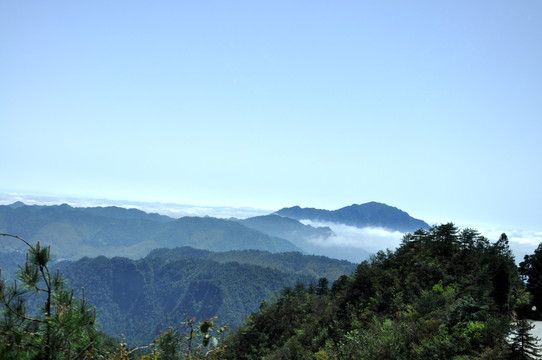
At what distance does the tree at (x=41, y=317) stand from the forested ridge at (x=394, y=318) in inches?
0.7

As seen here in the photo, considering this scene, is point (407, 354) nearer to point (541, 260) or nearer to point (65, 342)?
point (65, 342)

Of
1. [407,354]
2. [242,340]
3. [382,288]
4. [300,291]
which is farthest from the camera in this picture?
[300,291]

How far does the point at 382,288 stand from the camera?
1553 inches

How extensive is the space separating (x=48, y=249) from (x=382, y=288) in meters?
39.7

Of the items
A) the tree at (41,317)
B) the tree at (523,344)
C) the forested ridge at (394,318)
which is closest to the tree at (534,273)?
the forested ridge at (394,318)

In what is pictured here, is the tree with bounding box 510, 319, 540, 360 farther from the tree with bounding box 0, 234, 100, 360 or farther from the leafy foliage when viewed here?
Answer: the tree with bounding box 0, 234, 100, 360

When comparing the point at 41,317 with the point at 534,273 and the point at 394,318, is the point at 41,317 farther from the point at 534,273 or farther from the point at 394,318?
the point at 534,273

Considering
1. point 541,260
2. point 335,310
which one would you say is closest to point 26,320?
point 335,310

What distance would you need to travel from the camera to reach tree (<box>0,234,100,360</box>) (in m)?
5.40

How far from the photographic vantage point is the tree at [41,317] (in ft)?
17.7

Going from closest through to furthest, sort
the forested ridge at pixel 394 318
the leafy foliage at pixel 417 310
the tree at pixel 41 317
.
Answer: the tree at pixel 41 317 → the forested ridge at pixel 394 318 → the leafy foliage at pixel 417 310

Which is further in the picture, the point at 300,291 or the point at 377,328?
the point at 300,291

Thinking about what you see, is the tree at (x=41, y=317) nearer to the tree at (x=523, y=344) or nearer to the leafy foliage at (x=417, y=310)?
the tree at (x=523, y=344)

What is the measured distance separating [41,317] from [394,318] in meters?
30.2
